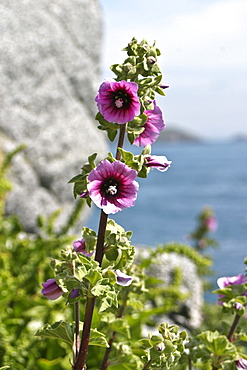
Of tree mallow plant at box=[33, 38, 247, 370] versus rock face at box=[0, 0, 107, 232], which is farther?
rock face at box=[0, 0, 107, 232]

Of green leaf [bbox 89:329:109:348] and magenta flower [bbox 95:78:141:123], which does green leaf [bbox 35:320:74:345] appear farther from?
magenta flower [bbox 95:78:141:123]

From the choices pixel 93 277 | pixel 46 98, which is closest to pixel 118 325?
pixel 93 277

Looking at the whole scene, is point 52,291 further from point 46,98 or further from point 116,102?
point 46,98

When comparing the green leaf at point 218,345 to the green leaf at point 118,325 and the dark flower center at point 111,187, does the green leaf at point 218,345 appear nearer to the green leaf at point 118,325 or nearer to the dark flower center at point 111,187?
the green leaf at point 118,325

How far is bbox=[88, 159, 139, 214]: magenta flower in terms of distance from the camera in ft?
2.62

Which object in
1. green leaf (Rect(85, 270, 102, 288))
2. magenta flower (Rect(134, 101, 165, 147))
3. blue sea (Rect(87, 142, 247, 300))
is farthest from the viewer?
blue sea (Rect(87, 142, 247, 300))

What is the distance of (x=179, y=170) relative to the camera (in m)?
14.8

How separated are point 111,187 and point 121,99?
14 cm

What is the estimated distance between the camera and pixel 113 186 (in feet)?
2.66

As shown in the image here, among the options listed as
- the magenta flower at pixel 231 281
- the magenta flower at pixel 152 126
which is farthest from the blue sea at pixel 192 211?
the magenta flower at pixel 152 126

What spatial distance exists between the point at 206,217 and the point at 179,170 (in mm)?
9823

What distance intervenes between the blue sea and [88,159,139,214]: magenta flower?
11.9 feet

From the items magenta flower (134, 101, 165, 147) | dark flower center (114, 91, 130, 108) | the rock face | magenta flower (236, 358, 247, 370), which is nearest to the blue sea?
the rock face

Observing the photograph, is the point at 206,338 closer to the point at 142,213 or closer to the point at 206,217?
the point at 206,217
